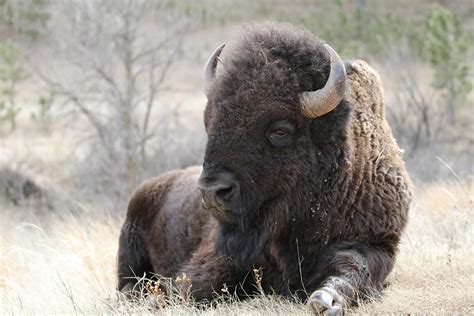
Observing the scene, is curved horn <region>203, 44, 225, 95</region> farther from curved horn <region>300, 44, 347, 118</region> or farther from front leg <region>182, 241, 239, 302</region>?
front leg <region>182, 241, 239, 302</region>

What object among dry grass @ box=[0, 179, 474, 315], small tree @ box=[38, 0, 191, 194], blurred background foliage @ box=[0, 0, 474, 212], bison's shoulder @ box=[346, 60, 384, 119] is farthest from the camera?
blurred background foliage @ box=[0, 0, 474, 212]

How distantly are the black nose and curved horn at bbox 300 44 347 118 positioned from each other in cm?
83

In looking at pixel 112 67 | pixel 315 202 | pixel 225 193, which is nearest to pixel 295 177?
pixel 315 202

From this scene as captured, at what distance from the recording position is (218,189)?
5.70m

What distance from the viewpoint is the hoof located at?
17.5 feet

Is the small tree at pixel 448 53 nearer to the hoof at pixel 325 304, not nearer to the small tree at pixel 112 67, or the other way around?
the small tree at pixel 112 67

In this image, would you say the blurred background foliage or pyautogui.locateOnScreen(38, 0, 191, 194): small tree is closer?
pyautogui.locateOnScreen(38, 0, 191, 194): small tree

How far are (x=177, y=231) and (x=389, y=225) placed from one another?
240 cm

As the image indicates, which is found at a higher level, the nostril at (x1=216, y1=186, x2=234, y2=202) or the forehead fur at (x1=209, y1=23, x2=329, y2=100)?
the forehead fur at (x1=209, y1=23, x2=329, y2=100)

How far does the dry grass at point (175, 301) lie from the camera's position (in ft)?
18.6

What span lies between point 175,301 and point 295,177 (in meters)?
1.53

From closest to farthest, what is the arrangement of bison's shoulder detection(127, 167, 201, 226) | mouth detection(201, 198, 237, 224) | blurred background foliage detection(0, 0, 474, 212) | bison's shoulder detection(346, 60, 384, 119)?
mouth detection(201, 198, 237, 224) < bison's shoulder detection(346, 60, 384, 119) < bison's shoulder detection(127, 167, 201, 226) < blurred background foliage detection(0, 0, 474, 212)

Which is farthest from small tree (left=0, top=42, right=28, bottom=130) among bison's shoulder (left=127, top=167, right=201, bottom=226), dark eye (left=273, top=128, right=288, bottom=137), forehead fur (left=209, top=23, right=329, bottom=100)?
dark eye (left=273, top=128, right=288, bottom=137)

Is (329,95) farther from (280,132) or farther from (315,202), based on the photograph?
(315,202)
